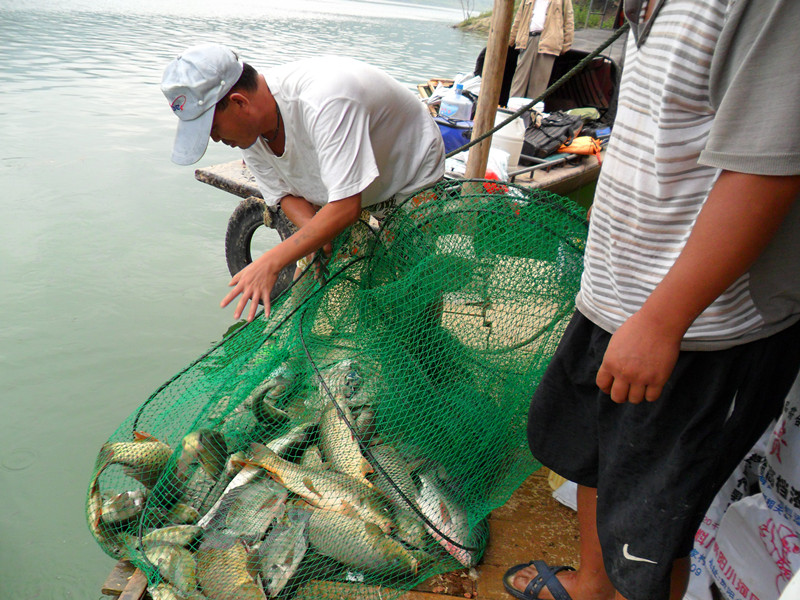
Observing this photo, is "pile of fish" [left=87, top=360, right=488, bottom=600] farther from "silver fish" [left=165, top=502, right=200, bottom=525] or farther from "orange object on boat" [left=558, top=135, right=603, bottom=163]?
"orange object on boat" [left=558, top=135, right=603, bottom=163]

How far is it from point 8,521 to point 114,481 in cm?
81

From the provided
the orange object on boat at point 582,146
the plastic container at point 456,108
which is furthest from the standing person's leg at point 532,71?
the plastic container at point 456,108

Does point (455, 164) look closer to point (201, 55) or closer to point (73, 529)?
point (201, 55)

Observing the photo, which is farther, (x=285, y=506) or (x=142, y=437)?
(x=142, y=437)

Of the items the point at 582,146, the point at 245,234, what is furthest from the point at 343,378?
the point at 582,146

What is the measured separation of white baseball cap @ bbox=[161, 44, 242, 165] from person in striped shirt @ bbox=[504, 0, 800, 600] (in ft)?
4.84

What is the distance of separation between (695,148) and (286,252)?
133 cm

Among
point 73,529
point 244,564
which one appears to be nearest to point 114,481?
point 73,529

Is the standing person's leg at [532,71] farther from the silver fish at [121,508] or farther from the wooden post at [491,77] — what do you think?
the silver fish at [121,508]

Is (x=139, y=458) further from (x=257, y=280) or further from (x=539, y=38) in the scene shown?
(x=539, y=38)

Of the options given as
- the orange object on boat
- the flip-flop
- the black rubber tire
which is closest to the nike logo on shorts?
the flip-flop

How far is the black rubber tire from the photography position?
435cm

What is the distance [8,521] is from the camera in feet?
10.2

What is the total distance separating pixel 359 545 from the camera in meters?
1.93
